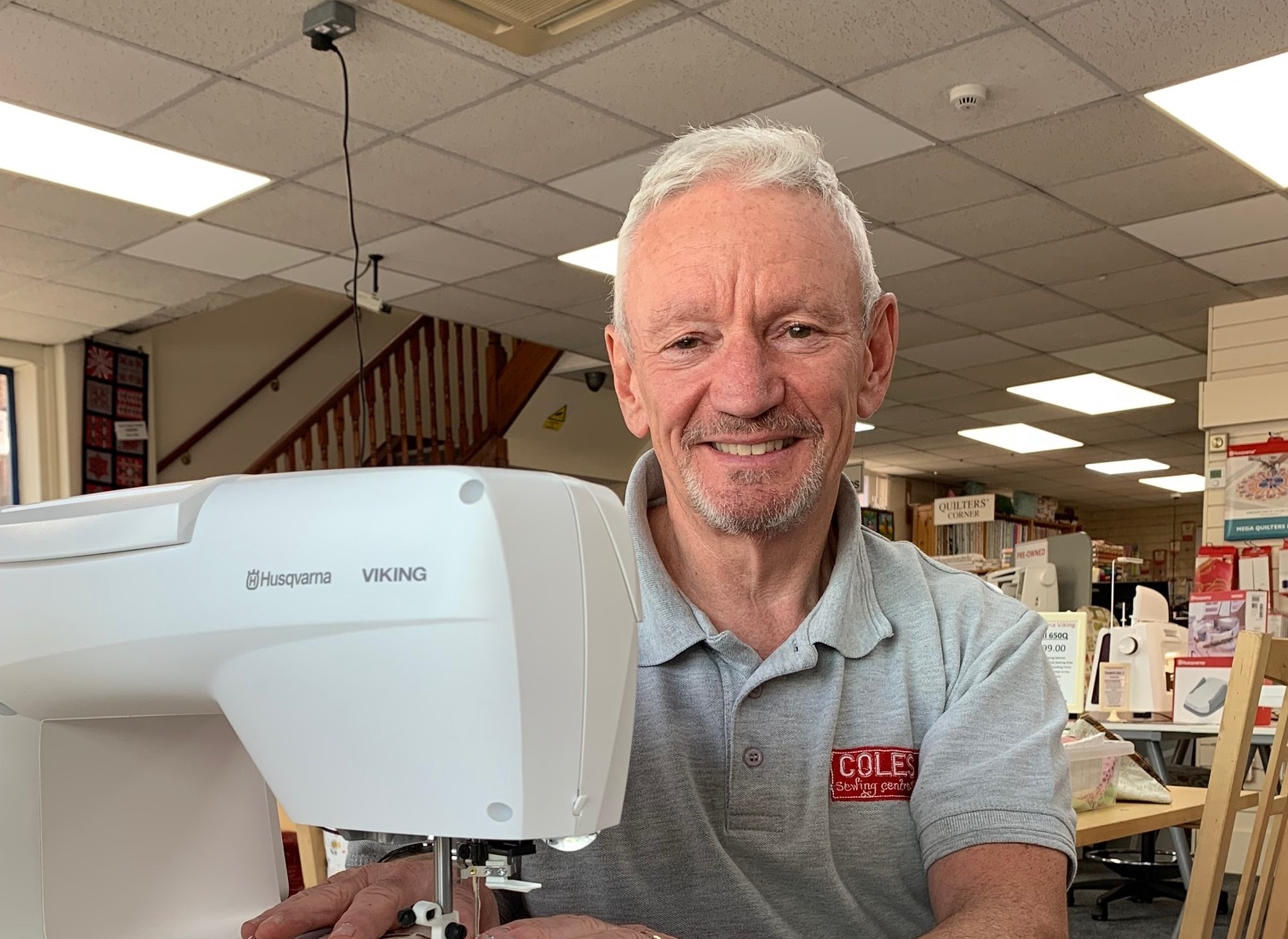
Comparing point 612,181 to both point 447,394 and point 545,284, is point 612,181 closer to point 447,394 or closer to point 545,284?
point 545,284

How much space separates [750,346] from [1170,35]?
2.77 m

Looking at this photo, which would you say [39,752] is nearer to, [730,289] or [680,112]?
[730,289]

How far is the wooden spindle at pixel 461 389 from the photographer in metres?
7.94

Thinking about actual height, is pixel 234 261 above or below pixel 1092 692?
above

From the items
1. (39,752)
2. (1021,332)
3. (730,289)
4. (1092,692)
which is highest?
(1021,332)

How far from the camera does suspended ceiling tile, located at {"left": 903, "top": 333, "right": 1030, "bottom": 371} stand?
6.86m

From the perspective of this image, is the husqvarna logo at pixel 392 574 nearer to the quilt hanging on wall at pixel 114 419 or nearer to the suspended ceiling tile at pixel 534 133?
the suspended ceiling tile at pixel 534 133

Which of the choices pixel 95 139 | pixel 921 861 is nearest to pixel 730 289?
pixel 921 861

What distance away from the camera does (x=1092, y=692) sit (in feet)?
15.1

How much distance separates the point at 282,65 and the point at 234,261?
199cm

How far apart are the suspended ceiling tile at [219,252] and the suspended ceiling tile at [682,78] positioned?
195 centimetres

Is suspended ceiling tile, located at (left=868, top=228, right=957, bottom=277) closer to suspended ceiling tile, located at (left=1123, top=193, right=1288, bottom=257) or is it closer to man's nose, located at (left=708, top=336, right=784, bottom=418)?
suspended ceiling tile, located at (left=1123, top=193, right=1288, bottom=257)

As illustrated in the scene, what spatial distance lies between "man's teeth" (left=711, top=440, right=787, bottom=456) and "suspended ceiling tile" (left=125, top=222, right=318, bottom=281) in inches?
166

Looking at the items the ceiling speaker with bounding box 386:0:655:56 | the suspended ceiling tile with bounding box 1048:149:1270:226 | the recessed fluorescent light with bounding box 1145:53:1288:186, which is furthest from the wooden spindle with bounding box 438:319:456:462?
the recessed fluorescent light with bounding box 1145:53:1288:186
